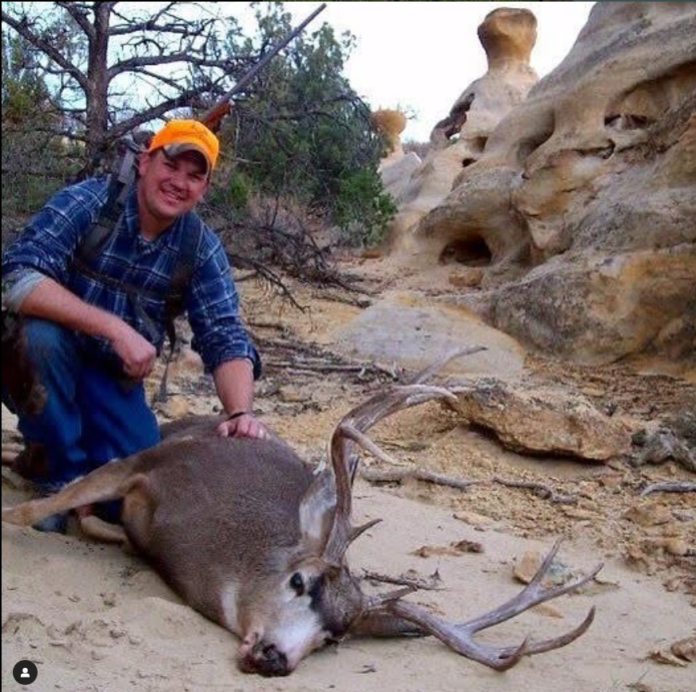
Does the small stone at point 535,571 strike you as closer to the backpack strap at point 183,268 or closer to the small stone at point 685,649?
the small stone at point 685,649

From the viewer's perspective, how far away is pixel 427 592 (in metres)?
3.94

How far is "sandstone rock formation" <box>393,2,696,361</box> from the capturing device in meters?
8.49

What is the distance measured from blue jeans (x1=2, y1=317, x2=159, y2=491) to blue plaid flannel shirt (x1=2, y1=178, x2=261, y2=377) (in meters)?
0.12

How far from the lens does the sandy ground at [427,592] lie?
9.68ft

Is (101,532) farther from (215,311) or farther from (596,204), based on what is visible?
(596,204)

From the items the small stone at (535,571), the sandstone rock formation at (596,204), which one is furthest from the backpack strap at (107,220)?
the sandstone rock formation at (596,204)

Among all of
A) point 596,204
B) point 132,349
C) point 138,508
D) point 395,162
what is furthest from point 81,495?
point 395,162

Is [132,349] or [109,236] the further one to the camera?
[109,236]

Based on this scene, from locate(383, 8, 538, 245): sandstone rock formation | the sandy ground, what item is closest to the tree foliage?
the sandy ground

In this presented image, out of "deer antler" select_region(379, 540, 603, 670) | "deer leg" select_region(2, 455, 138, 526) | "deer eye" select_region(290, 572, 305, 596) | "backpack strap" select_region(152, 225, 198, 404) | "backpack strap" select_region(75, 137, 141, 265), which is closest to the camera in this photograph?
"deer antler" select_region(379, 540, 603, 670)

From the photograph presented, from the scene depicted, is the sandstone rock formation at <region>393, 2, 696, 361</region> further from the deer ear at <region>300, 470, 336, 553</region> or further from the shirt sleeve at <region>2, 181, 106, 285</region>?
the shirt sleeve at <region>2, 181, 106, 285</region>

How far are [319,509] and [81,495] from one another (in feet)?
2.94

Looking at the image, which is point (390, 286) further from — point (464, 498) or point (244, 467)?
point (244, 467)

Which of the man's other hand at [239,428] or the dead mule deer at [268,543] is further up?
the man's other hand at [239,428]
